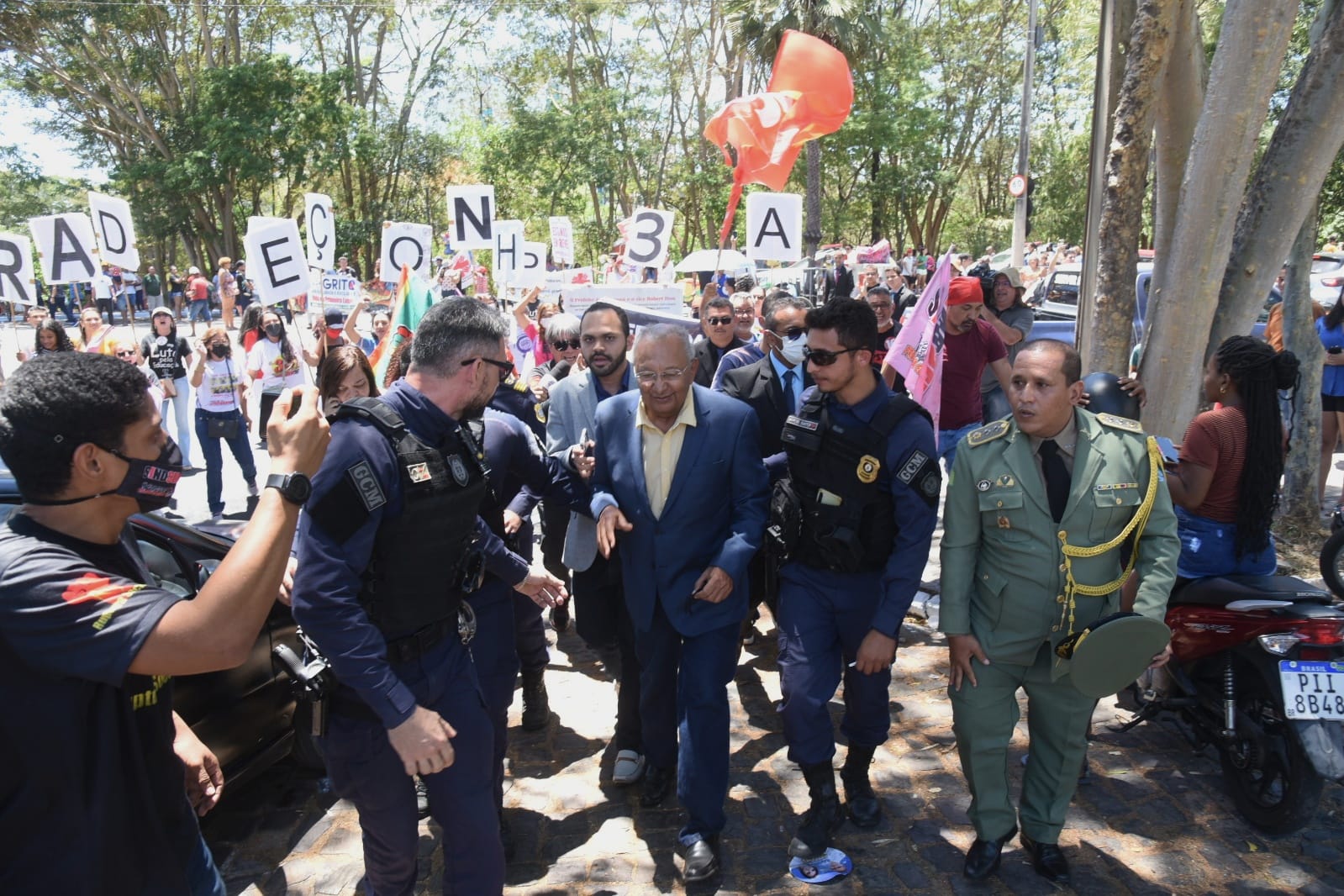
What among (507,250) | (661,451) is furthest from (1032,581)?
(507,250)

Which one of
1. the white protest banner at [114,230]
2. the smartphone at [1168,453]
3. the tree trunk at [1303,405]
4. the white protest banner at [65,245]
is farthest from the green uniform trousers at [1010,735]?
the white protest banner at [114,230]

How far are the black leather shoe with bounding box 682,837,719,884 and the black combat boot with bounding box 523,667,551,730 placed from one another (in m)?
1.46

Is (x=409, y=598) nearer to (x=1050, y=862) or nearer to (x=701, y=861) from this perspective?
(x=701, y=861)

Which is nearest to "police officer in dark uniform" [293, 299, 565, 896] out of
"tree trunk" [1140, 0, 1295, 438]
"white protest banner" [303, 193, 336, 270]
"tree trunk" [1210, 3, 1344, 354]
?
"tree trunk" [1140, 0, 1295, 438]

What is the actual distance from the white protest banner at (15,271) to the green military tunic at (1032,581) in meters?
10.6

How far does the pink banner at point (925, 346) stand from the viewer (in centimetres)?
544

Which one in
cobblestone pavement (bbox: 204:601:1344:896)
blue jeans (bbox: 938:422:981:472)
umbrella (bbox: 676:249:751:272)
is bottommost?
cobblestone pavement (bbox: 204:601:1344:896)

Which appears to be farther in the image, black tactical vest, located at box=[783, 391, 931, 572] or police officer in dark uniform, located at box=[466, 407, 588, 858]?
black tactical vest, located at box=[783, 391, 931, 572]

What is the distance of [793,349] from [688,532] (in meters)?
2.12

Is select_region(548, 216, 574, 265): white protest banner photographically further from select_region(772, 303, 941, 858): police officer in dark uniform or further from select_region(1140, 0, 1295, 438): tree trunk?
select_region(772, 303, 941, 858): police officer in dark uniform

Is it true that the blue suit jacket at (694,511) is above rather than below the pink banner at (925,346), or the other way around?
below

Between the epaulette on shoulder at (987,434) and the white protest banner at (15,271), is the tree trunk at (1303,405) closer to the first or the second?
the epaulette on shoulder at (987,434)

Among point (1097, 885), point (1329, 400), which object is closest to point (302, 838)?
point (1097, 885)

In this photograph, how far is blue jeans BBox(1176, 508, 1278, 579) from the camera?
13.1 ft
